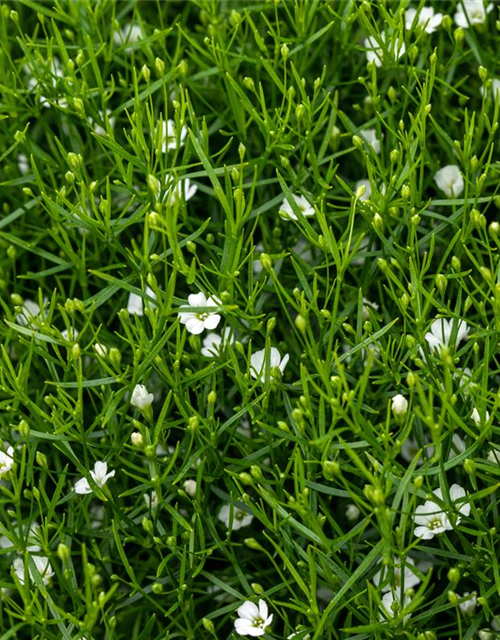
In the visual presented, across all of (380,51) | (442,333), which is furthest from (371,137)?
(442,333)

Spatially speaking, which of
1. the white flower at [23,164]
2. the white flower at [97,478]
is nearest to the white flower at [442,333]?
the white flower at [97,478]

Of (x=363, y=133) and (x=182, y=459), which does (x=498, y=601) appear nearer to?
(x=182, y=459)

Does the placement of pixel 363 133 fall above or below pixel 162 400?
above

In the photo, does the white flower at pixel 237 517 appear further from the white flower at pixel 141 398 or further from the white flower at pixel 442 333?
the white flower at pixel 442 333

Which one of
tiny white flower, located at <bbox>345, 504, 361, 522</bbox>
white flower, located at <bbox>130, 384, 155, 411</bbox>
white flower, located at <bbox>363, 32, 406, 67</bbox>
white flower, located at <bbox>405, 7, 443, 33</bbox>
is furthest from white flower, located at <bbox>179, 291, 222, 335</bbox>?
white flower, located at <bbox>405, 7, 443, 33</bbox>

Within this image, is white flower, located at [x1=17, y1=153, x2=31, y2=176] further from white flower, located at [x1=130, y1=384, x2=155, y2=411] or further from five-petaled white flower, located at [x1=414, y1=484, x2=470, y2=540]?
five-petaled white flower, located at [x1=414, y1=484, x2=470, y2=540]

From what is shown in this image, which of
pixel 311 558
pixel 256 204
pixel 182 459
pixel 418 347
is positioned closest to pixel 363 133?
pixel 256 204
